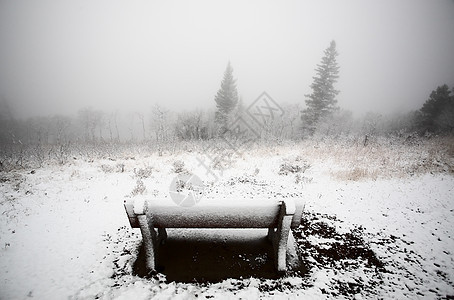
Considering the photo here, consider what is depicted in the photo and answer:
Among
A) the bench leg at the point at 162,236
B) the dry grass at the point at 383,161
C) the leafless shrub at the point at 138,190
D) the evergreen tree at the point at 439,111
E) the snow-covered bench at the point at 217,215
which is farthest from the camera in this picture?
the evergreen tree at the point at 439,111

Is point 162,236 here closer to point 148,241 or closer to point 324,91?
point 148,241

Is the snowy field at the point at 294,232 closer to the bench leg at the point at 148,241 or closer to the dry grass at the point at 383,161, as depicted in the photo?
the dry grass at the point at 383,161

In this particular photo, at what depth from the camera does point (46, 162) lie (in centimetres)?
968

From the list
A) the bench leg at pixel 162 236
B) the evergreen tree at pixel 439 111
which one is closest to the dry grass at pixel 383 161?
the bench leg at pixel 162 236

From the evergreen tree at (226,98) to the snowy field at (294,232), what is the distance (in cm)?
2662

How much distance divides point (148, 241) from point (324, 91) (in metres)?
27.6

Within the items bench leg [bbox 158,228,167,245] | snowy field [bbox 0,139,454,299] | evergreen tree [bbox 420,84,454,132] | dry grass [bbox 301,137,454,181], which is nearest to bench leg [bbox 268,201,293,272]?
snowy field [bbox 0,139,454,299]

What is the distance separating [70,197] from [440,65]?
554 feet

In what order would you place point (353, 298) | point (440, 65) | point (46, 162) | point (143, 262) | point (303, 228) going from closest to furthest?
point (353, 298), point (143, 262), point (303, 228), point (46, 162), point (440, 65)

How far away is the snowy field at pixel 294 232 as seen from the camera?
9.43ft

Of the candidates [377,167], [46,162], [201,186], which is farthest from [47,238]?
[377,167]

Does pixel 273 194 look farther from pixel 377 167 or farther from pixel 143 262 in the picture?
pixel 377 167

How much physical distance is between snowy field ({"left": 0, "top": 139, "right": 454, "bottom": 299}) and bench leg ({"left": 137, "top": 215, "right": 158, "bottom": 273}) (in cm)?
20

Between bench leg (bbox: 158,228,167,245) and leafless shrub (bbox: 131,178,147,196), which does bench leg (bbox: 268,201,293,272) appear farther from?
leafless shrub (bbox: 131,178,147,196)
